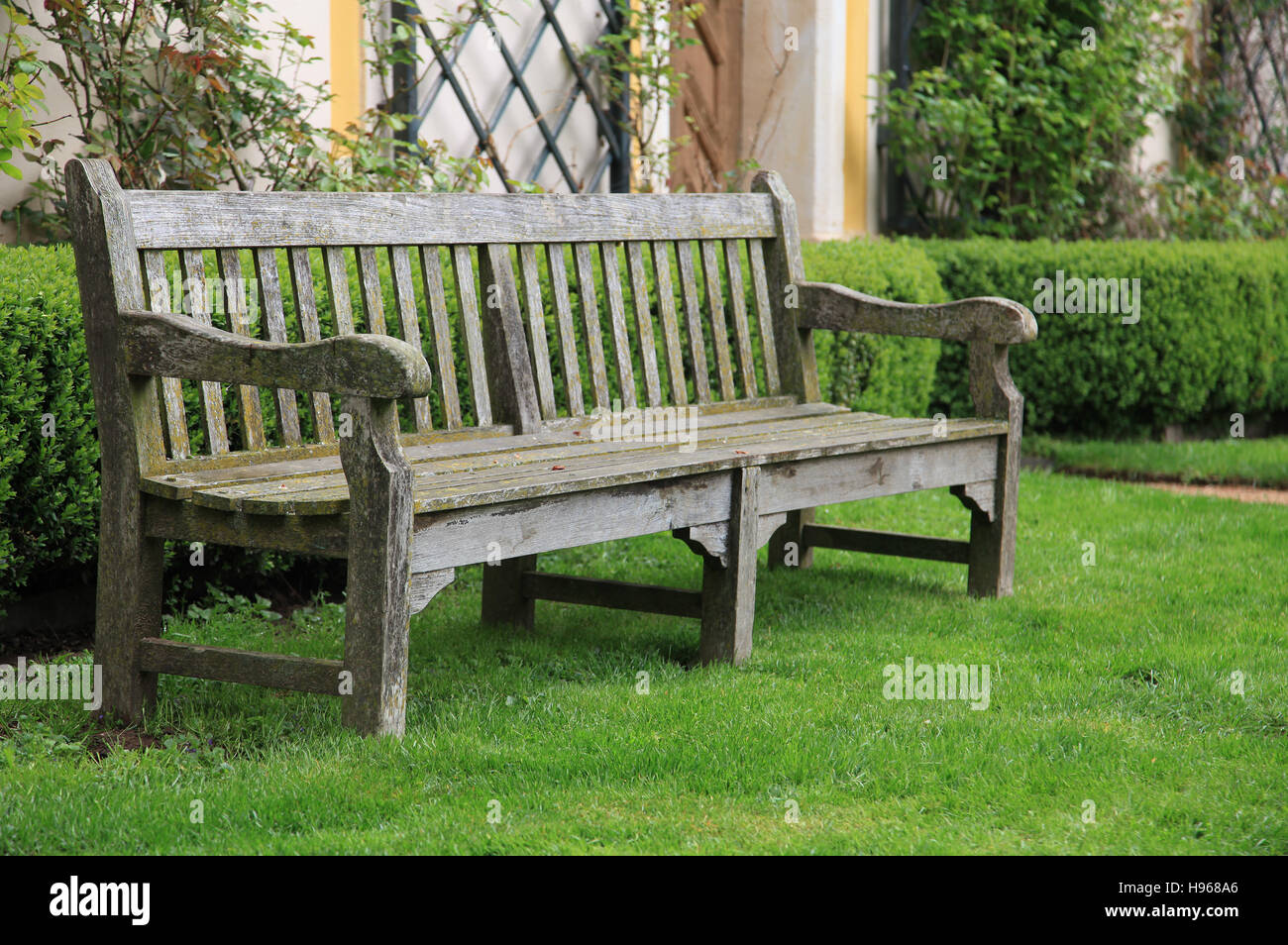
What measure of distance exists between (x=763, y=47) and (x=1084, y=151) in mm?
2516

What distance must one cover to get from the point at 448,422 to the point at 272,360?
3.17 ft

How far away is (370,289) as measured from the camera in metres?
3.72

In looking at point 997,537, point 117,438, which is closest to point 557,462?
point 117,438

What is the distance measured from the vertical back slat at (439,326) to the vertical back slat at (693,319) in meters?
0.94

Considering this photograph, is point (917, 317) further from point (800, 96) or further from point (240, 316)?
point (800, 96)

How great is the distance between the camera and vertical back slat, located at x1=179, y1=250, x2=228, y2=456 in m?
3.35

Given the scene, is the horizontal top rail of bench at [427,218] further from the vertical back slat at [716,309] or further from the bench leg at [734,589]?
the bench leg at [734,589]

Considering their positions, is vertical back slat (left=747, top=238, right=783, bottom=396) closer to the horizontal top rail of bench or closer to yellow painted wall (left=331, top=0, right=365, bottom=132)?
the horizontal top rail of bench

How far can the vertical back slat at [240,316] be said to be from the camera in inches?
134

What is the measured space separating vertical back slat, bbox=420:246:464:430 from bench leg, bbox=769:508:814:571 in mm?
1536
